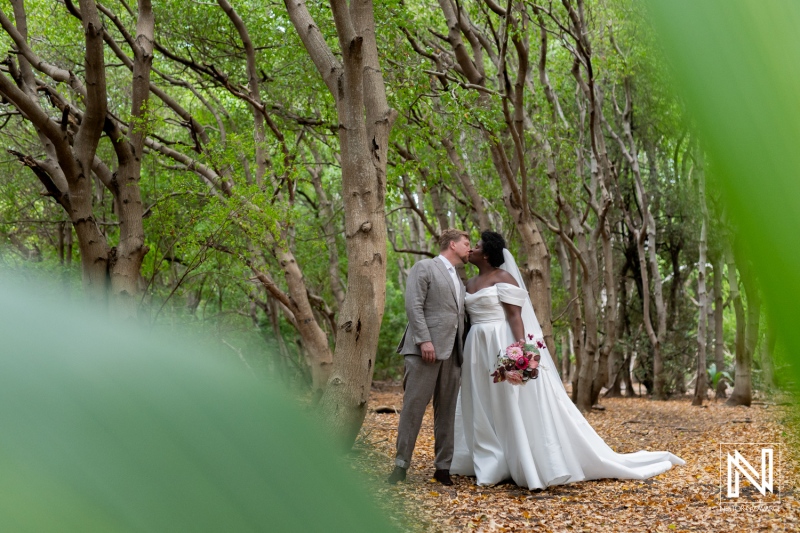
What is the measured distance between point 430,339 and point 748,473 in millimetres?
3217

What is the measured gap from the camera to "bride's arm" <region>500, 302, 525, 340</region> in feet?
20.4

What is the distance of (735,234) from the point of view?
0.57ft

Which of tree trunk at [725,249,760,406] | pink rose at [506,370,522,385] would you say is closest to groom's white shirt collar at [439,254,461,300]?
pink rose at [506,370,522,385]

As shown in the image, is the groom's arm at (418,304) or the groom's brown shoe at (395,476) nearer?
the groom's brown shoe at (395,476)

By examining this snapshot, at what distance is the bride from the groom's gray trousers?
1.26 ft

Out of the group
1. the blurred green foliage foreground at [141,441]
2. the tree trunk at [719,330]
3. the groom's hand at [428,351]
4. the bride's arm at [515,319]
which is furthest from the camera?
the tree trunk at [719,330]

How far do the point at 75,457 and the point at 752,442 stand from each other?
9.59m

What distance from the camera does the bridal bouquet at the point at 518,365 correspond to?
5688 millimetres

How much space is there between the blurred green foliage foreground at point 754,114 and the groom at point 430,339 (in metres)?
5.45

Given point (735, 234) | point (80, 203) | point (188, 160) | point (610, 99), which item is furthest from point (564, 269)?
point (735, 234)

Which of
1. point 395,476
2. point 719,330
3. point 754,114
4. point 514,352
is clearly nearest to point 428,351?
point 514,352

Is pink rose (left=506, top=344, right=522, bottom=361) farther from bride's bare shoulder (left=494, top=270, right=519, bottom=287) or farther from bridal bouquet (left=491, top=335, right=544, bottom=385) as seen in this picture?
bride's bare shoulder (left=494, top=270, right=519, bottom=287)

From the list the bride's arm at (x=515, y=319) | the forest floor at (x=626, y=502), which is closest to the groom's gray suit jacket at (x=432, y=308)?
the bride's arm at (x=515, y=319)

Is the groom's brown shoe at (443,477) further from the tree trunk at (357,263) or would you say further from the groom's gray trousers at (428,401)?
the tree trunk at (357,263)
